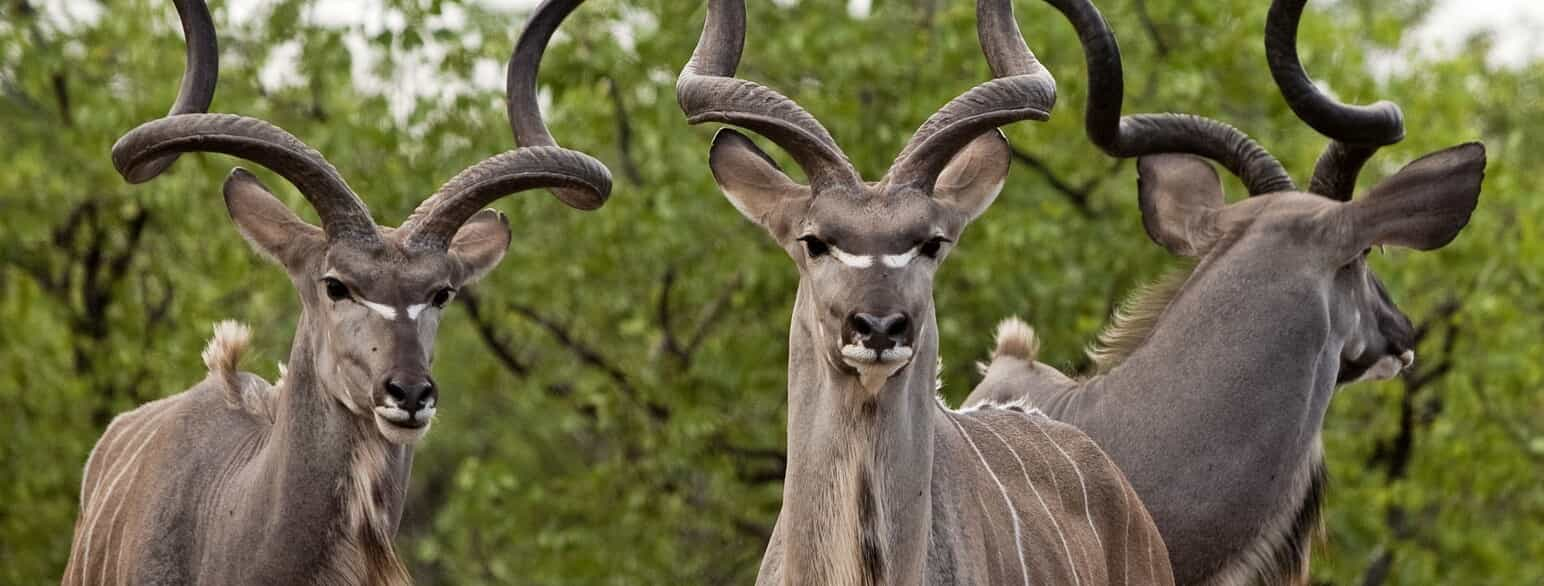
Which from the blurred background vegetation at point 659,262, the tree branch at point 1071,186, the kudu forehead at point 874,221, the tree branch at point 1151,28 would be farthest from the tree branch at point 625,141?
the kudu forehead at point 874,221

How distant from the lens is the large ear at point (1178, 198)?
660 centimetres

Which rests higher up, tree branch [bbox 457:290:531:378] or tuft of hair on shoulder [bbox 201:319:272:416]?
tree branch [bbox 457:290:531:378]

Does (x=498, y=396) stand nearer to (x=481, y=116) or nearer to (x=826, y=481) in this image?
(x=481, y=116)

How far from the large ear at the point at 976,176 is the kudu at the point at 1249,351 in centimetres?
134

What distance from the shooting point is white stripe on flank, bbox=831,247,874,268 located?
4441mm

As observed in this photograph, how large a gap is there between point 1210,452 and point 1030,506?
963 mm

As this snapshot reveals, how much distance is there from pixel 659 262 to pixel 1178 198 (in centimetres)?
515

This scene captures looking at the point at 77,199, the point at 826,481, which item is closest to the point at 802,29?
the point at 77,199

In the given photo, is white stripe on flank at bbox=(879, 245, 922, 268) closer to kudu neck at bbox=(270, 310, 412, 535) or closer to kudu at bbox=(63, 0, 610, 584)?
kudu at bbox=(63, 0, 610, 584)

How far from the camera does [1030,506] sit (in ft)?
17.3

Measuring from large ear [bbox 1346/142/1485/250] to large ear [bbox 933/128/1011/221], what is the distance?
1635 mm

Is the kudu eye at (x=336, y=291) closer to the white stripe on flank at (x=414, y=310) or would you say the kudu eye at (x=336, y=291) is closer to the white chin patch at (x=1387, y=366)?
the white stripe on flank at (x=414, y=310)

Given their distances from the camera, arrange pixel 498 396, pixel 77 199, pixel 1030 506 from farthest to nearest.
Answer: pixel 498 396 < pixel 77 199 < pixel 1030 506

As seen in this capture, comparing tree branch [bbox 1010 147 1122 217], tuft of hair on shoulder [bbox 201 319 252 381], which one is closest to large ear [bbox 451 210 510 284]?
tuft of hair on shoulder [bbox 201 319 252 381]
